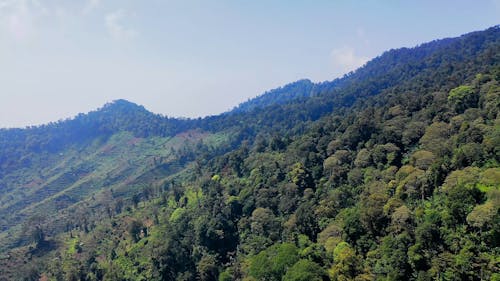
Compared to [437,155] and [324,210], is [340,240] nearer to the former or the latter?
[324,210]

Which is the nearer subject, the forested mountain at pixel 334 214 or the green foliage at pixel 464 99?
the forested mountain at pixel 334 214

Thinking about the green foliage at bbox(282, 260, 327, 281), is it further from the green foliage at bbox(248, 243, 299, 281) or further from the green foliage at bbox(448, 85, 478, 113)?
the green foliage at bbox(448, 85, 478, 113)

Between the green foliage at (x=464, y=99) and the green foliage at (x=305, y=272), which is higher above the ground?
the green foliage at (x=464, y=99)

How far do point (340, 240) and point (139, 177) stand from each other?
120m

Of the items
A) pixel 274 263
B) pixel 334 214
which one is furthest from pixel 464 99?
pixel 274 263

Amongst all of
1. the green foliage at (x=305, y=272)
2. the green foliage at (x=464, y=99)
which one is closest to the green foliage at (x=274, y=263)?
the green foliage at (x=305, y=272)

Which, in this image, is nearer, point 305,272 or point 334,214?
point 305,272

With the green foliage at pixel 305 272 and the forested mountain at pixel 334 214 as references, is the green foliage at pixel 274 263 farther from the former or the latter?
the green foliage at pixel 305 272

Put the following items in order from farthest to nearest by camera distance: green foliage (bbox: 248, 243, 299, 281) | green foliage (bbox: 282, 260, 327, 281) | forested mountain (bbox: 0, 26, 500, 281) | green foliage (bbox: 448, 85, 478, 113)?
green foliage (bbox: 448, 85, 478, 113) < green foliage (bbox: 248, 243, 299, 281) < green foliage (bbox: 282, 260, 327, 281) < forested mountain (bbox: 0, 26, 500, 281)

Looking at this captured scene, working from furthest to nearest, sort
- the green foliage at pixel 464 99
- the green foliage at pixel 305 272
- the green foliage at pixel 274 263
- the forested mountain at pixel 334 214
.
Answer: the green foliage at pixel 464 99 < the green foliage at pixel 274 263 < the green foliage at pixel 305 272 < the forested mountain at pixel 334 214

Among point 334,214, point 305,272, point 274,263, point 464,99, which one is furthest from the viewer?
point 464,99

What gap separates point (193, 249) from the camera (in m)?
65.1

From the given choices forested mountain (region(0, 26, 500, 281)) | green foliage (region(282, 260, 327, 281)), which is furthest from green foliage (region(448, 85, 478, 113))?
green foliage (region(282, 260, 327, 281))

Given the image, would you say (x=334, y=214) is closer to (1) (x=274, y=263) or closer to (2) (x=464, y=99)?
(1) (x=274, y=263)
